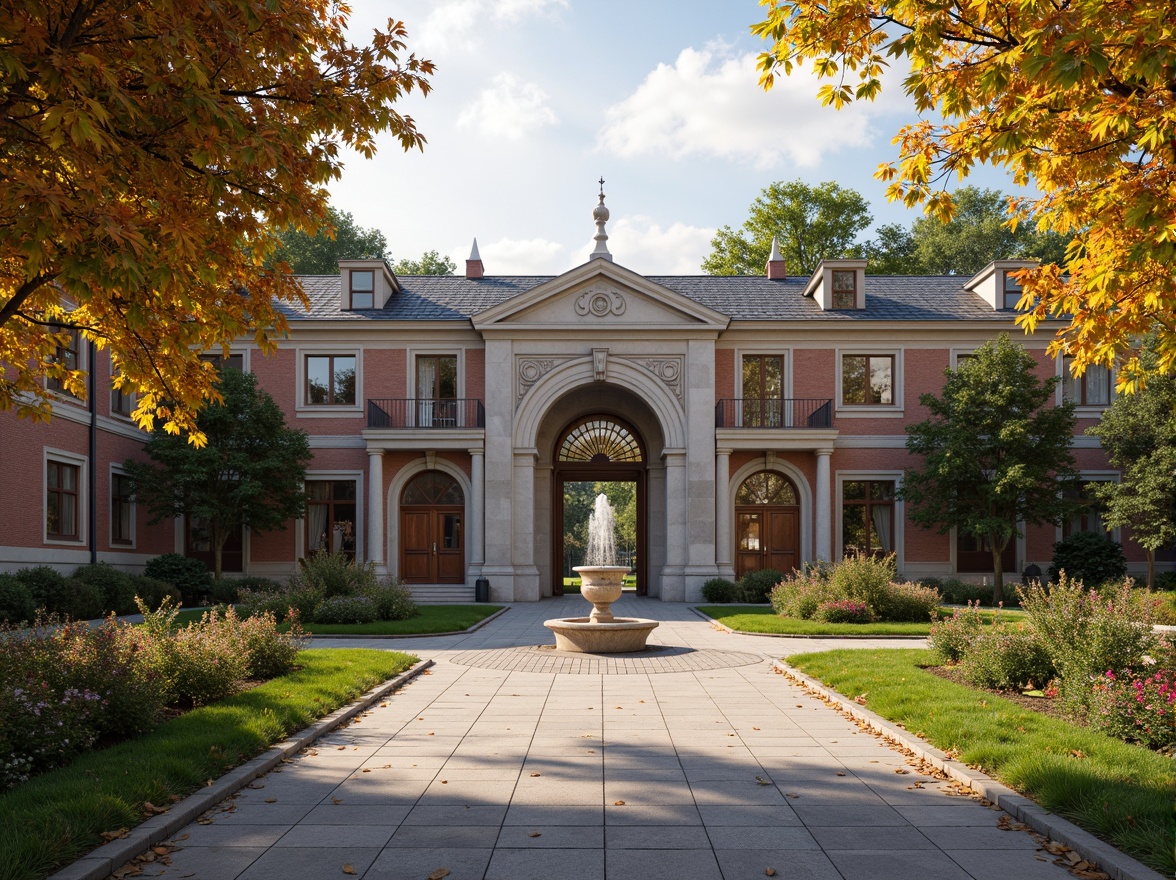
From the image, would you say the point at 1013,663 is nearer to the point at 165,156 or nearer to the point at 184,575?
the point at 165,156

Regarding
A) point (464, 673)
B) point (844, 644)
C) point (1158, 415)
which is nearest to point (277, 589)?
point (464, 673)

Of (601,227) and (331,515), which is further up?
(601,227)

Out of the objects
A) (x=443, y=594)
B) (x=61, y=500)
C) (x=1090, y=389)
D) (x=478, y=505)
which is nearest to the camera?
(x=61, y=500)

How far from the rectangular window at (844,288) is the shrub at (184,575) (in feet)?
68.4

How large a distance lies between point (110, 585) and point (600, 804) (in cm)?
1942

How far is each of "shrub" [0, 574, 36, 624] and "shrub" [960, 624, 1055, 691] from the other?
16221 millimetres

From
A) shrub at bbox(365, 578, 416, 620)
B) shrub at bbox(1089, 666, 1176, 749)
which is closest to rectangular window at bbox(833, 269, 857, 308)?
shrub at bbox(365, 578, 416, 620)

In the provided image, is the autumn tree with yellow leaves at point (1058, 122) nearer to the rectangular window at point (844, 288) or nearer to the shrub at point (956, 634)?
the shrub at point (956, 634)

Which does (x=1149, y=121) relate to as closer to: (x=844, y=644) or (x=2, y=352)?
(x=2, y=352)

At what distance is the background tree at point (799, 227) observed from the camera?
4900 centimetres

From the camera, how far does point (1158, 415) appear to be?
27625mm

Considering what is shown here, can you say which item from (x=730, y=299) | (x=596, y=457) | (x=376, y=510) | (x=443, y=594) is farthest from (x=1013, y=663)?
(x=596, y=457)

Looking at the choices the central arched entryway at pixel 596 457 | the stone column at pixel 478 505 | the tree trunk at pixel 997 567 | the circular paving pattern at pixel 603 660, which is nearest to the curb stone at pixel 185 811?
the circular paving pattern at pixel 603 660

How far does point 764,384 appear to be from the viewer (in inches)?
1259
